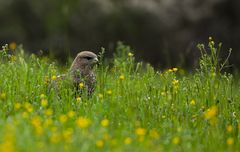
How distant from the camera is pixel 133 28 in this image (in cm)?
1708

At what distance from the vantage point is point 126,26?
17000 millimetres

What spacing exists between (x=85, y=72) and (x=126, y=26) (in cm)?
718

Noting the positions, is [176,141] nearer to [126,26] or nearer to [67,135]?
[67,135]

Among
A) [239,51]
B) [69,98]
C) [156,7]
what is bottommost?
[69,98]

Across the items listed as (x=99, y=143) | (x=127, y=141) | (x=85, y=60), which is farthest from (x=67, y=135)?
(x=85, y=60)

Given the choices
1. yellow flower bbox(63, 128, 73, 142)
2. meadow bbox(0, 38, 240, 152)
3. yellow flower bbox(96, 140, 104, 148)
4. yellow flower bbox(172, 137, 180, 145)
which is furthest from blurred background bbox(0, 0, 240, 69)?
yellow flower bbox(96, 140, 104, 148)

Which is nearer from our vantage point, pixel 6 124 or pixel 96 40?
pixel 6 124

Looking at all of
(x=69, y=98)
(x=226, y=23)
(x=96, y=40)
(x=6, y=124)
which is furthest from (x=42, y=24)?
(x=6, y=124)

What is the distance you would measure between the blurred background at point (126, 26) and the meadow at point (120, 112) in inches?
253

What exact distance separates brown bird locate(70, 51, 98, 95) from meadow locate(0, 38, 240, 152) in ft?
0.45

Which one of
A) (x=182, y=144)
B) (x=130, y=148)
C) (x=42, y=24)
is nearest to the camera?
(x=130, y=148)

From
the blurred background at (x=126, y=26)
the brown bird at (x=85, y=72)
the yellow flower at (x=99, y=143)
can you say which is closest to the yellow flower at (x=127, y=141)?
the yellow flower at (x=99, y=143)

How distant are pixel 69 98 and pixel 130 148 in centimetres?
217

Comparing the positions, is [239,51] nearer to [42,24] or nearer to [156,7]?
[156,7]
